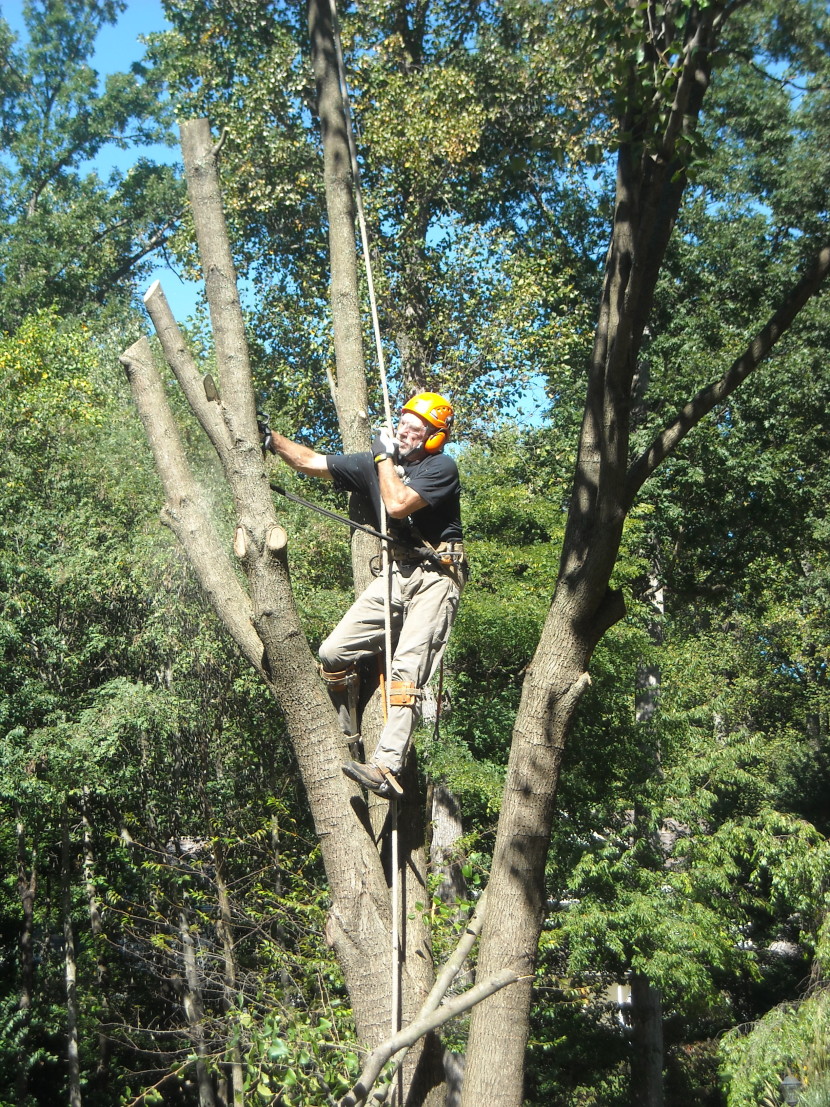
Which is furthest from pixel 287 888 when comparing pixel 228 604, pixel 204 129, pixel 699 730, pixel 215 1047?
pixel 204 129

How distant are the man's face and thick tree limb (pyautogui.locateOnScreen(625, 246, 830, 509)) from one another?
1.07 meters

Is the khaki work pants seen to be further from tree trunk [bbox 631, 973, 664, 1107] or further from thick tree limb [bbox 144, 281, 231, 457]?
tree trunk [bbox 631, 973, 664, 1107]

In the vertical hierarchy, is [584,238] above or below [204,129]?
above

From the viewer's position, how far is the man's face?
4.25m

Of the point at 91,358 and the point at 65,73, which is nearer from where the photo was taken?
the point at 91,358

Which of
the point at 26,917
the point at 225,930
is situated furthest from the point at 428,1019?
the point at 26,917

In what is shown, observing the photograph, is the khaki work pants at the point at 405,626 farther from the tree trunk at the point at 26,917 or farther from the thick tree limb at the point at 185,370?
the tree trunk at the point at 26,917

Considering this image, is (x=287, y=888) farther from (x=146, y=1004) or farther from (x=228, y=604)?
(x=228, y=604)

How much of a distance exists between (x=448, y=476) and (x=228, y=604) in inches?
40.9

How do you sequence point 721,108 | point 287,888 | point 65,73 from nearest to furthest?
point 287,888
point 721,108
point 65,73

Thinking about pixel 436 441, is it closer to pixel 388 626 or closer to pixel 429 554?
pixel 429 554

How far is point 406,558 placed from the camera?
4.13 m

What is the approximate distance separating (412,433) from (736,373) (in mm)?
1368

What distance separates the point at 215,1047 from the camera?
951cm
